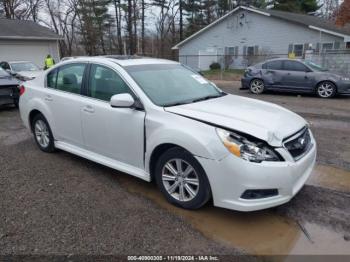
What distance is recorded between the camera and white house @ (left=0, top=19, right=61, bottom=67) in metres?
22.1

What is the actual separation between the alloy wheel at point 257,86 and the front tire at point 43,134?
9892 millimetres

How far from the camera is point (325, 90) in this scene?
11.8m

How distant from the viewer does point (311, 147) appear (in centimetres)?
370

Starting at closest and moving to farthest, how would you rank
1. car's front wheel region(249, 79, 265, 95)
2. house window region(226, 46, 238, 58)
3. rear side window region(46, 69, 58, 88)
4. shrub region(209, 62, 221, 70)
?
rear side window region(46, 69, 58, 88) → car's front wheel region(249, 79, 265, 95) → shrub region(209, 62, 221, 70) → house window region(226, 46, 238, 58)

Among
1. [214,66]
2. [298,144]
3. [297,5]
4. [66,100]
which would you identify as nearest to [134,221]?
[298,144]

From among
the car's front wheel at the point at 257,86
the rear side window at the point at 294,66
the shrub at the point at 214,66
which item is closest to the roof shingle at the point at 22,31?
the shrub at the point at 214,66

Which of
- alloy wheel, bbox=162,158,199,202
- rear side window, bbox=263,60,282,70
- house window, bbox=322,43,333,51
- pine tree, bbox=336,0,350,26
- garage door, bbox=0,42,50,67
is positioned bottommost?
alloy wheel, bbox=162,158,199,202

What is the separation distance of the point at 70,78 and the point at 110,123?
1.27 metres

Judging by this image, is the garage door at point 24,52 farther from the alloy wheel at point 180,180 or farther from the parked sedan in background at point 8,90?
the alloy wheel at point 180,180

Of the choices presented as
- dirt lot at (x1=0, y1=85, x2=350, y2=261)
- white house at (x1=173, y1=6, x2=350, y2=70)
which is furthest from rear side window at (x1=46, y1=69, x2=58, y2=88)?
white house at (x1=173, y1=6, x2=350, y2=70)

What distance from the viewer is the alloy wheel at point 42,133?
5297mm

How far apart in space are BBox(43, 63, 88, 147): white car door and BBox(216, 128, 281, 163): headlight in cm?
229

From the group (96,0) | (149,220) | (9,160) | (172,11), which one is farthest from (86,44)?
(149,220)

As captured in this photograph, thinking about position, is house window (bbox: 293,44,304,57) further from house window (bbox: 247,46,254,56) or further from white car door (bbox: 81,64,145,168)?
white car door (bbox: 81,64,145,168)
